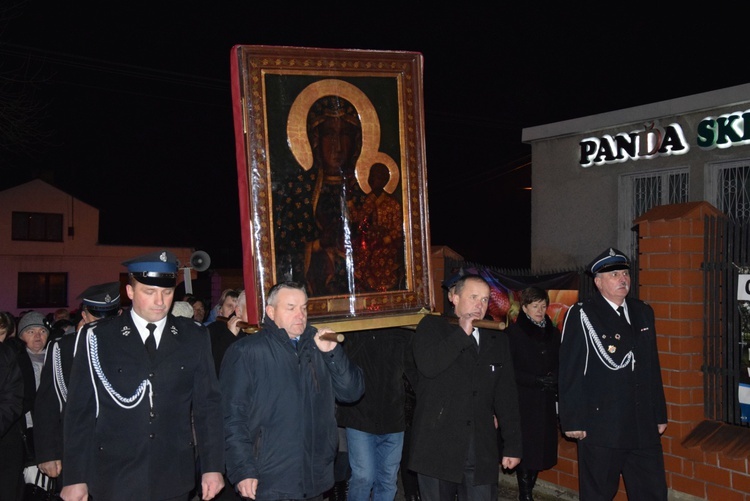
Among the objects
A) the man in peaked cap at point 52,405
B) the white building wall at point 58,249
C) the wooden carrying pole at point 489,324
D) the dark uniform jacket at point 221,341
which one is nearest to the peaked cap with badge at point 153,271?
the man in peaked cap at point 52,405

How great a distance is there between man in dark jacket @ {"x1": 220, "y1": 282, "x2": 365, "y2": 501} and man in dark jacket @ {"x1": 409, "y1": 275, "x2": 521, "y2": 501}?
0.78 meters

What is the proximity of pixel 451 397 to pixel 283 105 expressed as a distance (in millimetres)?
2296

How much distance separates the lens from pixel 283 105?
15.5 ft

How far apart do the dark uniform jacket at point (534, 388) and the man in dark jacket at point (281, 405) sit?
3.06 meters

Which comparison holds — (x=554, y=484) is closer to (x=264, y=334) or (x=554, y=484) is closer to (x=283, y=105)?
(x=264, y=334)

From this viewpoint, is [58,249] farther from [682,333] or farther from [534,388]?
[682,333]

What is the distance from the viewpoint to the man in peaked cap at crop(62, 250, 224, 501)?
161 inches

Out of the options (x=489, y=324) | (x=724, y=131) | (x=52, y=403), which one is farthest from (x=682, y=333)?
(x=724, y=131)

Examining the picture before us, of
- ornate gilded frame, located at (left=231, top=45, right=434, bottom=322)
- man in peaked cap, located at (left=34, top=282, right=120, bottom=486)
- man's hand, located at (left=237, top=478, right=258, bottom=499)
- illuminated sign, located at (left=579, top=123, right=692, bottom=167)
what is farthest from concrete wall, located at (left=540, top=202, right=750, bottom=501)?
illuminated sign, located at (left=579, top=123, right=692, bottom=167)

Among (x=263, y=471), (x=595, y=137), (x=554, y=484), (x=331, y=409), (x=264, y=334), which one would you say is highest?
(x=595, y=137)

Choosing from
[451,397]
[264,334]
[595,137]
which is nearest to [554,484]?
[451,397]

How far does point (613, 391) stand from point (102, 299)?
432 cm

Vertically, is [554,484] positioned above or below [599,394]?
below

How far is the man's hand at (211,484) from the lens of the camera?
4.30 metres
